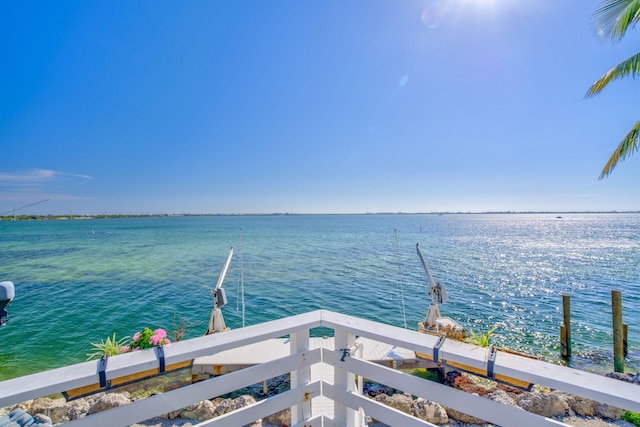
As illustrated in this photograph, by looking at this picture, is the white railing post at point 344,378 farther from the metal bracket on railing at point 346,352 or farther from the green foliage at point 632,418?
the green foliage at point 632,418

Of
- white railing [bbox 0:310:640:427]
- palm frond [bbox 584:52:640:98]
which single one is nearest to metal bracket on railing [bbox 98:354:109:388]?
white railing [bbox 0:310:640:427]

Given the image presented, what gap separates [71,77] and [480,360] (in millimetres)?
19870

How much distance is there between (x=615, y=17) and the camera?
7.01m

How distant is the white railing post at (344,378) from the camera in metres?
1.74

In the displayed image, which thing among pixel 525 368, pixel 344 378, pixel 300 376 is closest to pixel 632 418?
pixel 525 368

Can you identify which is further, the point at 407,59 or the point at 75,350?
the point at 407,59

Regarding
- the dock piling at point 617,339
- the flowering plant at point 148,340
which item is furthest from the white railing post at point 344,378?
the dock piling at point 617,339

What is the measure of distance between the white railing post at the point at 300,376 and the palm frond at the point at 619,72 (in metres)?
10.8

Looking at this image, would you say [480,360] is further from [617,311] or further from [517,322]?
[517,322]

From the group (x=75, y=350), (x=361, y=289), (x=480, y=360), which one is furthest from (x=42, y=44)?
(x=361, y=289)

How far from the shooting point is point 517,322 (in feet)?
38.2

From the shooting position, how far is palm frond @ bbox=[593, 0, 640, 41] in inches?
265

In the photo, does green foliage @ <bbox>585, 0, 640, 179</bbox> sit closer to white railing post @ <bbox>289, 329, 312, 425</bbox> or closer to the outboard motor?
white railing post @ <bbox>289, 329, 312, 425</bbox>

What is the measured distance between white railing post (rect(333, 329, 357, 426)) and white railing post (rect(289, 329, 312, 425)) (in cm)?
18
